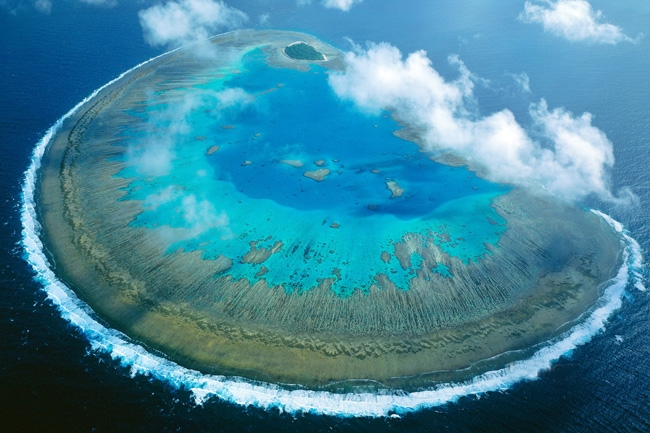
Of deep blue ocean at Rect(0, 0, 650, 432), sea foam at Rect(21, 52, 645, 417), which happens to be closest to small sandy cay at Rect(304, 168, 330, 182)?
sea foam at Rect(21, 52, 645, 417)

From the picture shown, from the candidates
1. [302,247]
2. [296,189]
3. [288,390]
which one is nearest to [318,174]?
[296,189]

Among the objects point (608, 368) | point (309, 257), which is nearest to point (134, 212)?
point (309, 257)

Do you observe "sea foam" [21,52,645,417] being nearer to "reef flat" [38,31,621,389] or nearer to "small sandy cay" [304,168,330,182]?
"reef flat" [38,31,621,389]

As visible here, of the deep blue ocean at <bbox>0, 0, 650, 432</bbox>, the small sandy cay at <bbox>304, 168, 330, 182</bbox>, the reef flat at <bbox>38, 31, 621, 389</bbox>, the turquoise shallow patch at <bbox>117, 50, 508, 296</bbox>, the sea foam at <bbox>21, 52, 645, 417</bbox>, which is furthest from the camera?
the small sandy cay at <bbox>304, 168, 330, 182</bbox>

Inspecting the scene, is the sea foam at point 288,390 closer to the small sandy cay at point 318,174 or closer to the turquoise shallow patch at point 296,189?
the turquoise shallow patch at point 296,189

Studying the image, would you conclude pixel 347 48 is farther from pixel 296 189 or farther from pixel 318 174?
pixel 296 189

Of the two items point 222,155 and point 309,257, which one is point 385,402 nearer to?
point 309,257
